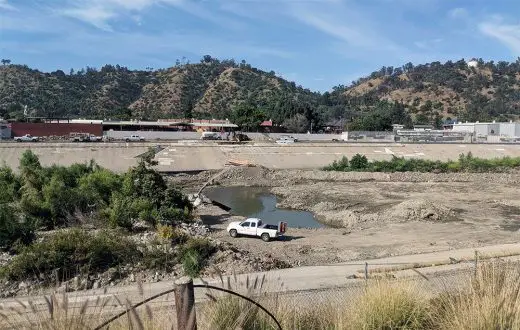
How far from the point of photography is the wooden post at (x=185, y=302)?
15.7ft

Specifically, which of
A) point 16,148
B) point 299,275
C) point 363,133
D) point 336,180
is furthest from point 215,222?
point 363,133

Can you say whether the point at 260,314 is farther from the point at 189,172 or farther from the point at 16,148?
the point at 16,148

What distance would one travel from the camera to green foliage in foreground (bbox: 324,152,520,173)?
73688 millimetres

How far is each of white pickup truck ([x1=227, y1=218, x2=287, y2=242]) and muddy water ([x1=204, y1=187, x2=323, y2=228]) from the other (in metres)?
7.43

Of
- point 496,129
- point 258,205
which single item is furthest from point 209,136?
point 496,129

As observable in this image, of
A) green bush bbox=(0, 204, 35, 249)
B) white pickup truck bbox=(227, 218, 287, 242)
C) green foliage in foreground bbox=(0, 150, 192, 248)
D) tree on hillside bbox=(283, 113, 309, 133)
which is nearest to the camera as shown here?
green bush bbox=(0, 204, 35, 249)

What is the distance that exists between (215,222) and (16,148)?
147 ft

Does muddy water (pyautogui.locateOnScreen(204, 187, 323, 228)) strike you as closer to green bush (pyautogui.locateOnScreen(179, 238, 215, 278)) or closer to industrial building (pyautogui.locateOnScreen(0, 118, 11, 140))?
green bush (pyautogui.locateOnScreen(179, 238, 215, 278))

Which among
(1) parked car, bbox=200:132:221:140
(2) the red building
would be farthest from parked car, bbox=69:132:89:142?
(1) parked car, bbox=200:132:221:140

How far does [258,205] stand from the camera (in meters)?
49.9

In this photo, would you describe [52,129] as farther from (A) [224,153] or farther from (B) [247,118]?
(B) [247,118]

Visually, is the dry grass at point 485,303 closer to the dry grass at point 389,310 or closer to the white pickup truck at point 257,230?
the dry grass at point 389,310

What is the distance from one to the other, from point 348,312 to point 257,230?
25399mm

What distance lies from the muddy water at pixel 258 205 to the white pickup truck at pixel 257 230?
24.4 feet
